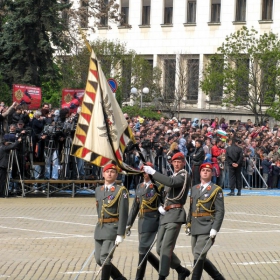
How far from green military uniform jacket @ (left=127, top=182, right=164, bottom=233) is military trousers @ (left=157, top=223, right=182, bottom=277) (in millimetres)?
219

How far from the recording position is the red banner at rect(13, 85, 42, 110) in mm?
27578

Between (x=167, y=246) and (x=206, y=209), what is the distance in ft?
2.30

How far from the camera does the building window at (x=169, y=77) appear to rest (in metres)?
67.1

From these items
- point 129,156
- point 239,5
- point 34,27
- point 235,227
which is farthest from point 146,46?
point 235,227

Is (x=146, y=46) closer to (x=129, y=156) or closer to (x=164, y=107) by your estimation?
(x=164, y=107)

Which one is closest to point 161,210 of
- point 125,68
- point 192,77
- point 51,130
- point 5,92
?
point 51,130

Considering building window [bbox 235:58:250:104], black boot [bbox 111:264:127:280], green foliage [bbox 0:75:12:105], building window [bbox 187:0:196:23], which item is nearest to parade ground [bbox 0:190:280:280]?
black boot [bbox 111:264:127:280]

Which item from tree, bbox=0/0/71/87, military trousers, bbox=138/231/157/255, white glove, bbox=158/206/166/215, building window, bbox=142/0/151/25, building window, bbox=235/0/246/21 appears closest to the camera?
white glove, bbox=158/206/166/215

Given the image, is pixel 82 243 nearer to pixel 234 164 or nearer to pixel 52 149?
pixel 52 149

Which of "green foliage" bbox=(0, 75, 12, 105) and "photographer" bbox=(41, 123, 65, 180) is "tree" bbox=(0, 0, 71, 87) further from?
"photographer" bbox=(41, 123, 65, 180)

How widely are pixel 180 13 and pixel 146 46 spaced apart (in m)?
3.76

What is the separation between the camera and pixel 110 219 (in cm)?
1190

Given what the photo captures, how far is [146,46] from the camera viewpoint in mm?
76375

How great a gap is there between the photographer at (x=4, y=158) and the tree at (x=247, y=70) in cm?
3339
